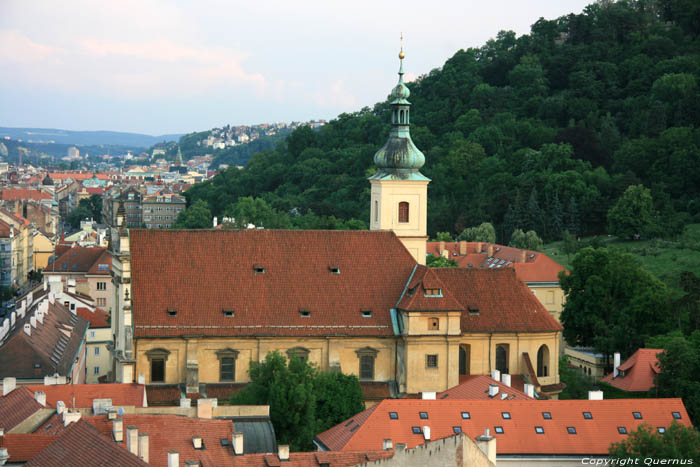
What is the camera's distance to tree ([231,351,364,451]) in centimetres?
5622

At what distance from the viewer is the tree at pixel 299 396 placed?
184 feet

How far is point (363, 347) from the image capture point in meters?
63.9

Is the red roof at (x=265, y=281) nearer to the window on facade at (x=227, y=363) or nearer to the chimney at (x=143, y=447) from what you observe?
the window on facade at (x=227, y=363)

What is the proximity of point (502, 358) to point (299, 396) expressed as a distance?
45.6 ft

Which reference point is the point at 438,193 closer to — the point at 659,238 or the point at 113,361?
the point at 659,238

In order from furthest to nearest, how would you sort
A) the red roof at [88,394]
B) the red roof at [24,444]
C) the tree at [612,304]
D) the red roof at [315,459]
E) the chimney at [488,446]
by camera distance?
1. the tree at [612,304]
2. the red roof at [88,394]
3. the chimney at [488,446]
4. the red roof at [24,444]
5. the red roof at [315,459]

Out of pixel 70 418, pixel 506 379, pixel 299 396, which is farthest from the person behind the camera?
pixel 506 379

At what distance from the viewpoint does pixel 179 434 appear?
1722 inches

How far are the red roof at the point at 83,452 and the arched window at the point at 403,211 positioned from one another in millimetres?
35504

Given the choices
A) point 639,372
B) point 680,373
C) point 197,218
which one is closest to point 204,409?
point 680,373

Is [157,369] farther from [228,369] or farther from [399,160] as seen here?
[399,160]

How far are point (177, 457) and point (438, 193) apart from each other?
4656 inches

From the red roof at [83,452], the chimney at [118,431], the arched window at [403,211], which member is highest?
the arched window at [403,211]

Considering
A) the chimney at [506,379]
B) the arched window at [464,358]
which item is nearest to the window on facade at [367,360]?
the arched window at [464,358]
